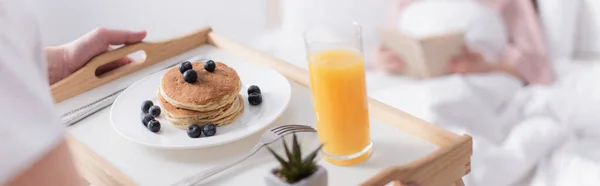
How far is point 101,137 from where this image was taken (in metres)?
1.06

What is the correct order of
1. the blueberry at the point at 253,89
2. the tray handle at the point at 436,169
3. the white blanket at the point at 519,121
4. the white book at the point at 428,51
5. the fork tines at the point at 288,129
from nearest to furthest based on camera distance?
the tray handle at the point at 436,169 < the fork tines at the point at 288,129 < the blueberry at the point at 253,89 < the white blanket at the point at 519,121 < the white book at the point at 428,51

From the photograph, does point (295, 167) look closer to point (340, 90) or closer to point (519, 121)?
point (340, 90)

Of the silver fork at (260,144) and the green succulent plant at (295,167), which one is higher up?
the green succulent plant at (295,167)

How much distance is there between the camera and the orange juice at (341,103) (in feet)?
2.92

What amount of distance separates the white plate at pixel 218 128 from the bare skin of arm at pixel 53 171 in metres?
0.23

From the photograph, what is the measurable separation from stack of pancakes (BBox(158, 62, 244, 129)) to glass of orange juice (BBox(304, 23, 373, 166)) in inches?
5.9

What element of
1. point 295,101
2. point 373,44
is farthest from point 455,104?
point 295,101

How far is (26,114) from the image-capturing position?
26.7 inches

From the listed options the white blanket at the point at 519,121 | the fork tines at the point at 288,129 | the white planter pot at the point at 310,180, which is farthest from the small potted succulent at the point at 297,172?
the white blanket at the point at 519,121

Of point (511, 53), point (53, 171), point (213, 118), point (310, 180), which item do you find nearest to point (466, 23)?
point (511, 53)

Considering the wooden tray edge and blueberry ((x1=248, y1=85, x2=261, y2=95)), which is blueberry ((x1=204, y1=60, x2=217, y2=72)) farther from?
the wooden tray edge

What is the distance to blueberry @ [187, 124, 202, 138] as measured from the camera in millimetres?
992

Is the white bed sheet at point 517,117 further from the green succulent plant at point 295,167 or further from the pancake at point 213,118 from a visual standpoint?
the green succulent plant at point 295,167

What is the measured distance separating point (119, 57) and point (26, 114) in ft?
2.01
